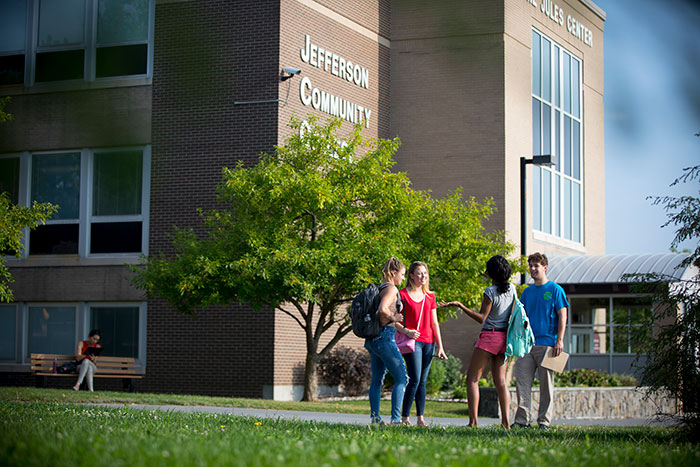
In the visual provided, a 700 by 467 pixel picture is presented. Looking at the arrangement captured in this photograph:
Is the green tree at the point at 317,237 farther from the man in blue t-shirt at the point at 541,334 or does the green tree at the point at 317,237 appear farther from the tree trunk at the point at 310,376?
the man in blue t-shirt at the point at 541,334

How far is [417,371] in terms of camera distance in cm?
1047

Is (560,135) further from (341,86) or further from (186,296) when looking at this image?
(186,296)

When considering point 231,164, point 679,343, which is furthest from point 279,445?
point 231,164

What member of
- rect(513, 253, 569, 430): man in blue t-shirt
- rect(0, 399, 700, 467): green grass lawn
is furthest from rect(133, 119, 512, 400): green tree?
rect(0, 399, 700, 467): green grass lawn

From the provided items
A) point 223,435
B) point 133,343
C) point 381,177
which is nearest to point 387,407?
point 381,177

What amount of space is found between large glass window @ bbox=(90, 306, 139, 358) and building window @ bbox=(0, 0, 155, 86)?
21904 mm

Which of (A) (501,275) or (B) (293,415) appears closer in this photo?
(A) (501,275)

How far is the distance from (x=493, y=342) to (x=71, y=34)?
28.7ft

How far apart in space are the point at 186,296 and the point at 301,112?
6.53 metres

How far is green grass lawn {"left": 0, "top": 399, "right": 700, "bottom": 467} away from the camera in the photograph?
→ 448cm

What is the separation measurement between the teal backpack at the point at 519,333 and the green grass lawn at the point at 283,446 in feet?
3.97

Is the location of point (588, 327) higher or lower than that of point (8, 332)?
higher

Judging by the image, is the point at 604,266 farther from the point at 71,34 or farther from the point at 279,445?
the point at 71,34

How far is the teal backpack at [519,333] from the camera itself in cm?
988
